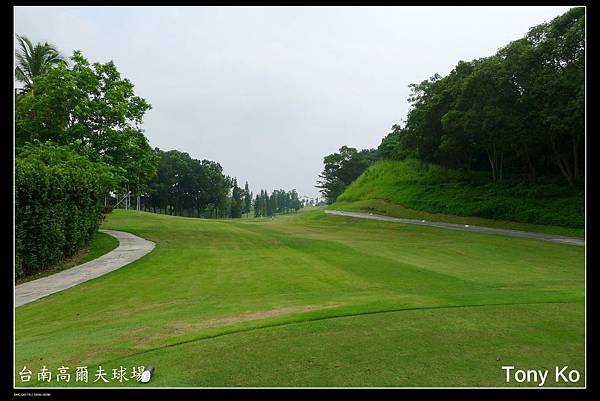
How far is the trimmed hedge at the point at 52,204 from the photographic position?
13.0 m

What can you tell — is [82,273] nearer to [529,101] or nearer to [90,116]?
[90,116]

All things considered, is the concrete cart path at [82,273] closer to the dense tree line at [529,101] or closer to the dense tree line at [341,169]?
the dense tree line at [529,101]

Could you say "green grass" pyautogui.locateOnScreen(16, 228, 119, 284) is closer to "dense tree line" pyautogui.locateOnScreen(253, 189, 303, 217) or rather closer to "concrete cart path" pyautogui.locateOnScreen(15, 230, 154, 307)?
"concrete cart path" pyautogui.locateOnScreen(15, 230, 154, 307)

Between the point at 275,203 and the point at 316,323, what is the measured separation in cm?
13296

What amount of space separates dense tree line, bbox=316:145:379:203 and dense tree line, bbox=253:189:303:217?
29352 mm

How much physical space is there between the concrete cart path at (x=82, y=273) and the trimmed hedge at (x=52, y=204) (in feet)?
2.99

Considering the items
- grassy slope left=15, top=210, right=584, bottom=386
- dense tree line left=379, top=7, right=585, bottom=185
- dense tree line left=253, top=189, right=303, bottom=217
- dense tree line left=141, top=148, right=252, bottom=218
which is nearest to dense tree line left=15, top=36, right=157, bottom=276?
grassy slope left=15, top=210, right=584, bottom=386

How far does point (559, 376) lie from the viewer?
13.0 feet

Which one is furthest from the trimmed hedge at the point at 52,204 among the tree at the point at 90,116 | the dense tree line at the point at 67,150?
the tree at the point at 90,116

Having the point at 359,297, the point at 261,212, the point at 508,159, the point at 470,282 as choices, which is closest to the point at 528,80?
the point at 508,159

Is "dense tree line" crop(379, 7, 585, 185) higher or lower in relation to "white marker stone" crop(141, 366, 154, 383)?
higher

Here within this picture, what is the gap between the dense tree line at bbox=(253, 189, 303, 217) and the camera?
13238 cm

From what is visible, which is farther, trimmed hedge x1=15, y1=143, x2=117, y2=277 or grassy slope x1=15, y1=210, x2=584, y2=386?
trimmed hedge x1=15, y1=143, x2=117, y2=277

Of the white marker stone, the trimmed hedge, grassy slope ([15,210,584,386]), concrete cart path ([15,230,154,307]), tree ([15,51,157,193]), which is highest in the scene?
tree ([15,51,157,193])
